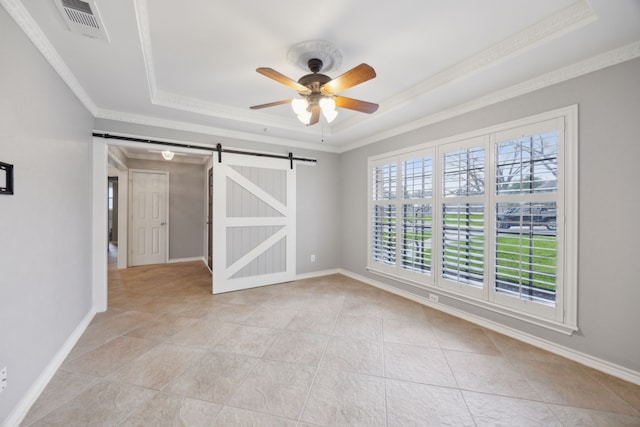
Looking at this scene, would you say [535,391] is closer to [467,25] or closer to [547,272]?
[547,272]

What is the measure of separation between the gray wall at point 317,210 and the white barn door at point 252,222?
20cm

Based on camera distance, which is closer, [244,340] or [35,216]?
→ [35,216]

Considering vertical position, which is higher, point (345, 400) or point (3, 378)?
point (3, 378)

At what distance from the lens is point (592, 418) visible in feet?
5.06

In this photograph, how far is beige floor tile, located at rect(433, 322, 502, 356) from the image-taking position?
91.3 inches

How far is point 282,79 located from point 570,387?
309 centimetres

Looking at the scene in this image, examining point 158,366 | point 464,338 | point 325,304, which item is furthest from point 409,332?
point 158,366

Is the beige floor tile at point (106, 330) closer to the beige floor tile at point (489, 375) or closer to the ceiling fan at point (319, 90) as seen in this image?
the ceiling fan at point (319, 90)

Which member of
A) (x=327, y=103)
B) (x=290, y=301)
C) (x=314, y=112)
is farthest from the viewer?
(x=290, y=301)

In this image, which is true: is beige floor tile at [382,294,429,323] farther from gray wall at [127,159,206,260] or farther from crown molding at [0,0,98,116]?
gray wall at [127,159,206,260]

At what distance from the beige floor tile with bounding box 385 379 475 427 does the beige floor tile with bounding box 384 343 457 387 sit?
8 cm

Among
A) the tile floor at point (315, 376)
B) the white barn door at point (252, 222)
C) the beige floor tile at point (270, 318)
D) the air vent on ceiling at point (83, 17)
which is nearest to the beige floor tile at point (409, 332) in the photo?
the tile floor at point (315, 376)

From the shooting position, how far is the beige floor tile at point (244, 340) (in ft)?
7.51

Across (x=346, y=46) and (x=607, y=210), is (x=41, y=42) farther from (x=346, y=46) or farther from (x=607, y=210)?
(x=607, y=210)
